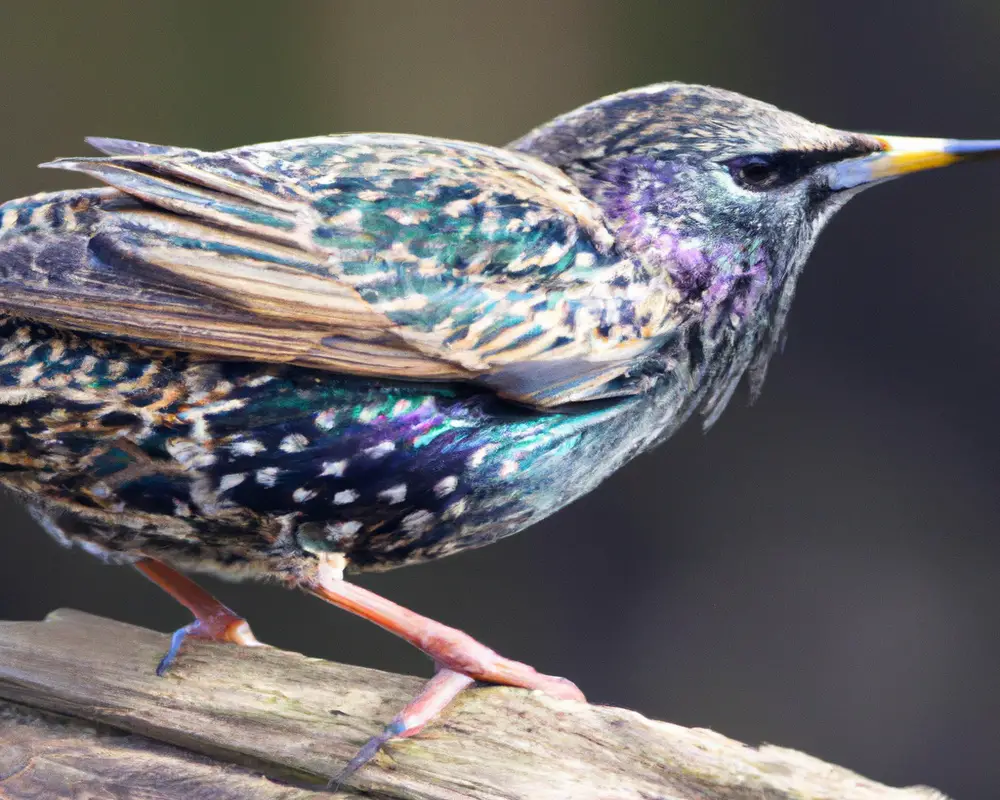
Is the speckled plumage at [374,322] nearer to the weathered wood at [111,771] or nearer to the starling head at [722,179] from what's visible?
the starling head at [722,179]

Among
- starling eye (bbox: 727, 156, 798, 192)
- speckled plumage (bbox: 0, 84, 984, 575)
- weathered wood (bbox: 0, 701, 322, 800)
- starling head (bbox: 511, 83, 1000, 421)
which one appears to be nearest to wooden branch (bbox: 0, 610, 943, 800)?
weathered wood (bbox: 0, 701, 322, 800)

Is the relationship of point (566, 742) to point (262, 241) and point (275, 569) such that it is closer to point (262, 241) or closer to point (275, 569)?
point (275, 569)

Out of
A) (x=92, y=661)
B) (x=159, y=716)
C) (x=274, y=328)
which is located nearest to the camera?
(x=274, y=328)

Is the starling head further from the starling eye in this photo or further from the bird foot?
the bird foot

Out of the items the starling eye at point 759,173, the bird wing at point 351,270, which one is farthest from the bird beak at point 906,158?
the bird wing at point 351,270

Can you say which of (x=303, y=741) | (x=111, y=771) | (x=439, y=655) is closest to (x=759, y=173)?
(x=439, y=655)

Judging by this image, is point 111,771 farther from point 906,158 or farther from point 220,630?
point 906,158

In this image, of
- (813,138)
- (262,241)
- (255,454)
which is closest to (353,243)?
(262,241)
